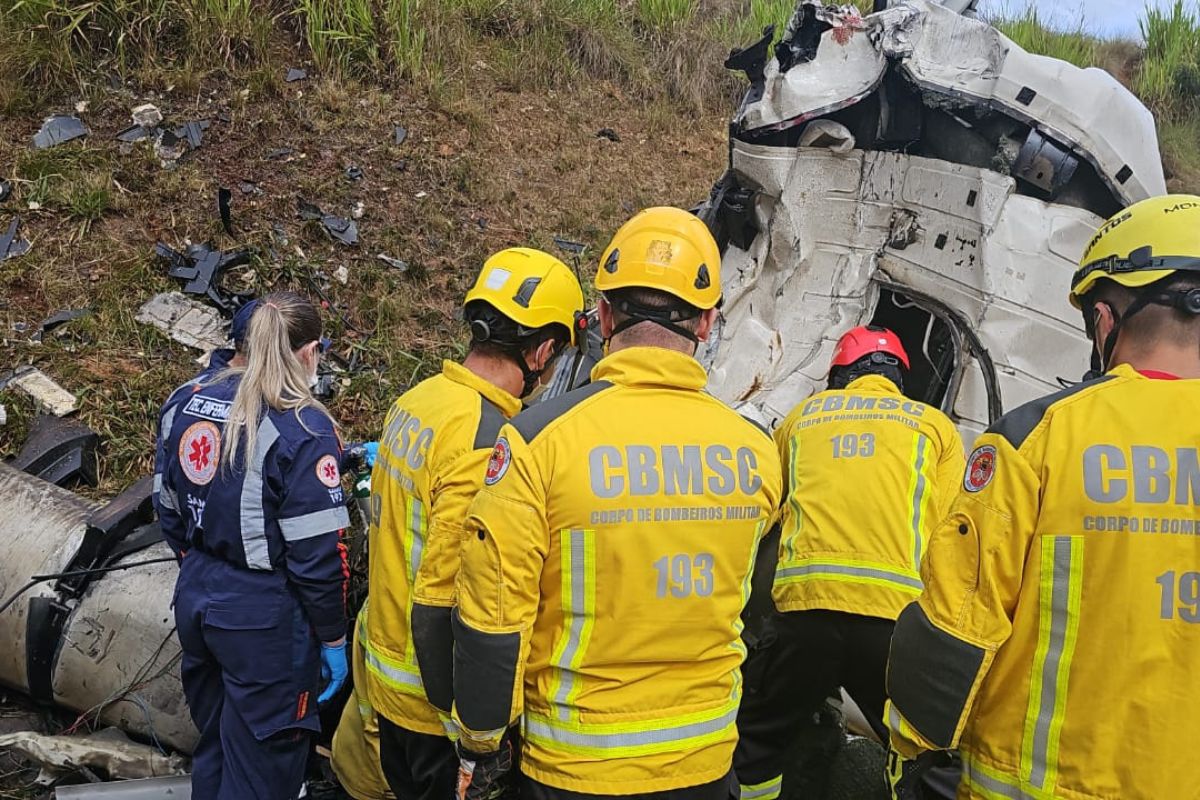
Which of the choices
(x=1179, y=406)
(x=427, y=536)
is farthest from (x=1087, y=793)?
(x=427, y=536)

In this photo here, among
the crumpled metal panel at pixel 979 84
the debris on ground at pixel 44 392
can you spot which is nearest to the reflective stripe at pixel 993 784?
the crumpled metal panel at pixel 979 84

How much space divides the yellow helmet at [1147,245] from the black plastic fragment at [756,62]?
2.45 metres

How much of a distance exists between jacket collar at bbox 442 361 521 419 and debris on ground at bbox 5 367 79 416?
3079mm

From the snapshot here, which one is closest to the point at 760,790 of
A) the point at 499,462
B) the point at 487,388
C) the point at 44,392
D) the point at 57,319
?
the point at 487,388

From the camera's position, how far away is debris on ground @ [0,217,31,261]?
5.04 metres

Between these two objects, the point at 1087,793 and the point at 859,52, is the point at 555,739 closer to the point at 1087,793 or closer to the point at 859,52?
the point at 1087,793

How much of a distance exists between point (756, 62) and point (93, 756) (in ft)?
12.0

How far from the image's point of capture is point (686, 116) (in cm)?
880

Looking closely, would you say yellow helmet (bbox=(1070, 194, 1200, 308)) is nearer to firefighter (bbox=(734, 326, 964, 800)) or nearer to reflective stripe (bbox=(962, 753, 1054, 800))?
reflective stripe (bbox=(962, 753, 1054, 800))

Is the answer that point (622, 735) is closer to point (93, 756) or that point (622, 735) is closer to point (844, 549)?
point (844, 549)

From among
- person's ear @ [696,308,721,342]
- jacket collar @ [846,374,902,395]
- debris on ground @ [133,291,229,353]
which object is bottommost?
debris on ground @ [133,291,229,353]

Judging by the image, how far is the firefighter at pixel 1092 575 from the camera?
4.53ft

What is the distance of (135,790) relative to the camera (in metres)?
2.72

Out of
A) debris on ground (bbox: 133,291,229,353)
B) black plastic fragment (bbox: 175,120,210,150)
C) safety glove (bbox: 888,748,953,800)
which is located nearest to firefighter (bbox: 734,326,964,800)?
safety glove (bbox: 888,748,953,800)
